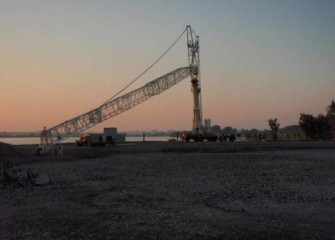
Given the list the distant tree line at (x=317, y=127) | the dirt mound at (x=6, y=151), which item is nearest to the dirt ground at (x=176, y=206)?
the dirt mound at (x=6, y=151)

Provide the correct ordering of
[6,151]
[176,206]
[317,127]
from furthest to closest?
[317,127] → [6,151] → [176,206]

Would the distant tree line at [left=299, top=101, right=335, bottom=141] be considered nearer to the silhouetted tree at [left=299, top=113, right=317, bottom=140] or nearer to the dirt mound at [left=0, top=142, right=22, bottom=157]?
the silhouetted tree at [left=299, top=113, right=317, bottom=140]

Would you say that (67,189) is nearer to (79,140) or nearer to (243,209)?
(243,209)

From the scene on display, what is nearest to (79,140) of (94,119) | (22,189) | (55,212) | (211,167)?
(94,119)

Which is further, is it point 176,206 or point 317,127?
point 317,127

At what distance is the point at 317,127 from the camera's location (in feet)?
283

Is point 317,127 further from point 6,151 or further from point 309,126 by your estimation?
point 6,151

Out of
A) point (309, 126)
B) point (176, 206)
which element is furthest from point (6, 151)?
point (309, 126)

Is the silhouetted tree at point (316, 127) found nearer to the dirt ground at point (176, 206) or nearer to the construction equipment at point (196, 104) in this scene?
the construction equipment at point (196, 104)

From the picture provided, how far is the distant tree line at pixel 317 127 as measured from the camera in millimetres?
85688

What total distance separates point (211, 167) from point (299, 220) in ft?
51.7

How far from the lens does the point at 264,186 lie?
19.0 metres

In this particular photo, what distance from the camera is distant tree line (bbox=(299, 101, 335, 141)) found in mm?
85688

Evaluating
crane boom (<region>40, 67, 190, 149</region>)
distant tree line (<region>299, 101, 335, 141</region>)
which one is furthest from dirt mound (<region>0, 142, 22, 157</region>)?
distant tree line (<region>299, 101, 335, 141</region>)
